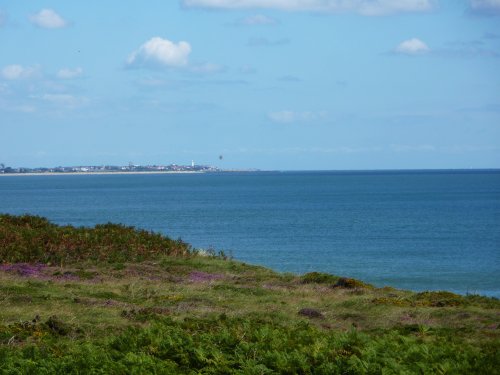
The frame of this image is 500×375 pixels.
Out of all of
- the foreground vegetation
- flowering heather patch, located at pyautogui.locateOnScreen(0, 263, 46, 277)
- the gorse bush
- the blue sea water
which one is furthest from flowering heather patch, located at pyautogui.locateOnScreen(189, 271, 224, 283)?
the blue sea water

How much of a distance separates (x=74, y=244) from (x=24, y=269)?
4.60m

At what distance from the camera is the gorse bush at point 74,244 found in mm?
32469

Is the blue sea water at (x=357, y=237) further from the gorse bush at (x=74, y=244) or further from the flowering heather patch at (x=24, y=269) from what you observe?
the flowering heather patch at (x=24, y=269)

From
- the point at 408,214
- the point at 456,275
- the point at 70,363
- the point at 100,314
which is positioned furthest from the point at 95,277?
the point at 408,214

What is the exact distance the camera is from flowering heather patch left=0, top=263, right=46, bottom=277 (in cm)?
2882

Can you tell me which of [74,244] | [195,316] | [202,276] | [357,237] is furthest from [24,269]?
[357,237]

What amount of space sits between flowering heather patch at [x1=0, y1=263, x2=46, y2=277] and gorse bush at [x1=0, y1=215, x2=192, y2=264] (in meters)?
1.30

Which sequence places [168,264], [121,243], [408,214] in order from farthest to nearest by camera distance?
[408,214]
[121,243]
[168,264]

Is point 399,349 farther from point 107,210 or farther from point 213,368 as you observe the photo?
point 107,210

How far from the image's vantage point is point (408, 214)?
379 feet

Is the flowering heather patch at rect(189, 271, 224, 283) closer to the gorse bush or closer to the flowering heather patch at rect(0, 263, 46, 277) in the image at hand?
the gorse bush

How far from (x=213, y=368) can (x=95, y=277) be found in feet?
54.7

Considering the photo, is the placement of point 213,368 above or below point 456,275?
above

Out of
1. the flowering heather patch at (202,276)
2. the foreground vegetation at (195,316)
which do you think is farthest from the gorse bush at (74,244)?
the flowering heather patch at (202,276)
